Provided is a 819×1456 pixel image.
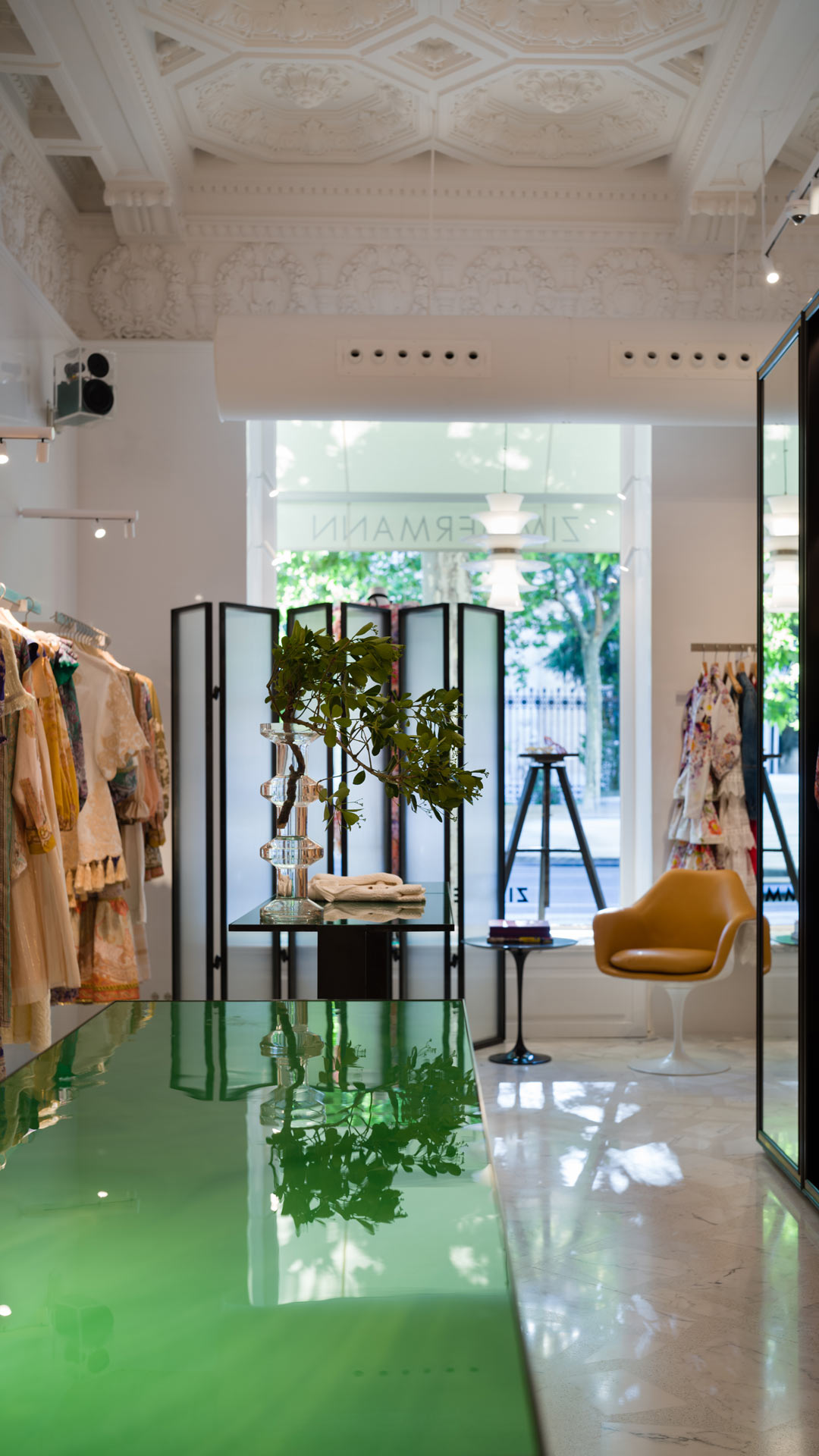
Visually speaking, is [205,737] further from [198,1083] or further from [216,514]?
[198,1083]

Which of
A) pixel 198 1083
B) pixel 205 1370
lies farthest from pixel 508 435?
pixel 205 1370

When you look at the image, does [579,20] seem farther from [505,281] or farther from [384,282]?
[384,282]

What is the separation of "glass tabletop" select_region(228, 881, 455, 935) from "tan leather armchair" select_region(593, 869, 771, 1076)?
6.91 ft

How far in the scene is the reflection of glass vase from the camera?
3.45 m

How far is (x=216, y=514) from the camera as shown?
5992 millimetres

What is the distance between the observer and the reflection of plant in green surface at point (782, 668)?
4.02 m

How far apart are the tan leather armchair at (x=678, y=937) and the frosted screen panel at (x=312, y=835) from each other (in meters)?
1.40

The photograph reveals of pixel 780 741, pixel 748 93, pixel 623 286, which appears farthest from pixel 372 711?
pixel 623 286

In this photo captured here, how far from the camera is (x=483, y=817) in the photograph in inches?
232

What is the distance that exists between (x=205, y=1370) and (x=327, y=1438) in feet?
0.42

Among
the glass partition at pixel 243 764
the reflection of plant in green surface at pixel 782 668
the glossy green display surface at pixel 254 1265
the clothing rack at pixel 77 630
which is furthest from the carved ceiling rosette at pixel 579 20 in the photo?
the glossy green display surface at pixel 254 1265

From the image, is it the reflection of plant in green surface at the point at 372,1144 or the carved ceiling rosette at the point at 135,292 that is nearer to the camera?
the reflection of plant in green surface at the point at 372,1144

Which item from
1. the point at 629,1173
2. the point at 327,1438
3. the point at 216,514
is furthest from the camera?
the point at 216,514

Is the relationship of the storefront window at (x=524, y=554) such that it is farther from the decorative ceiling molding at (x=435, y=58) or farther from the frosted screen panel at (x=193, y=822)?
the decorative ceiling molding at (x=435, y=58)
